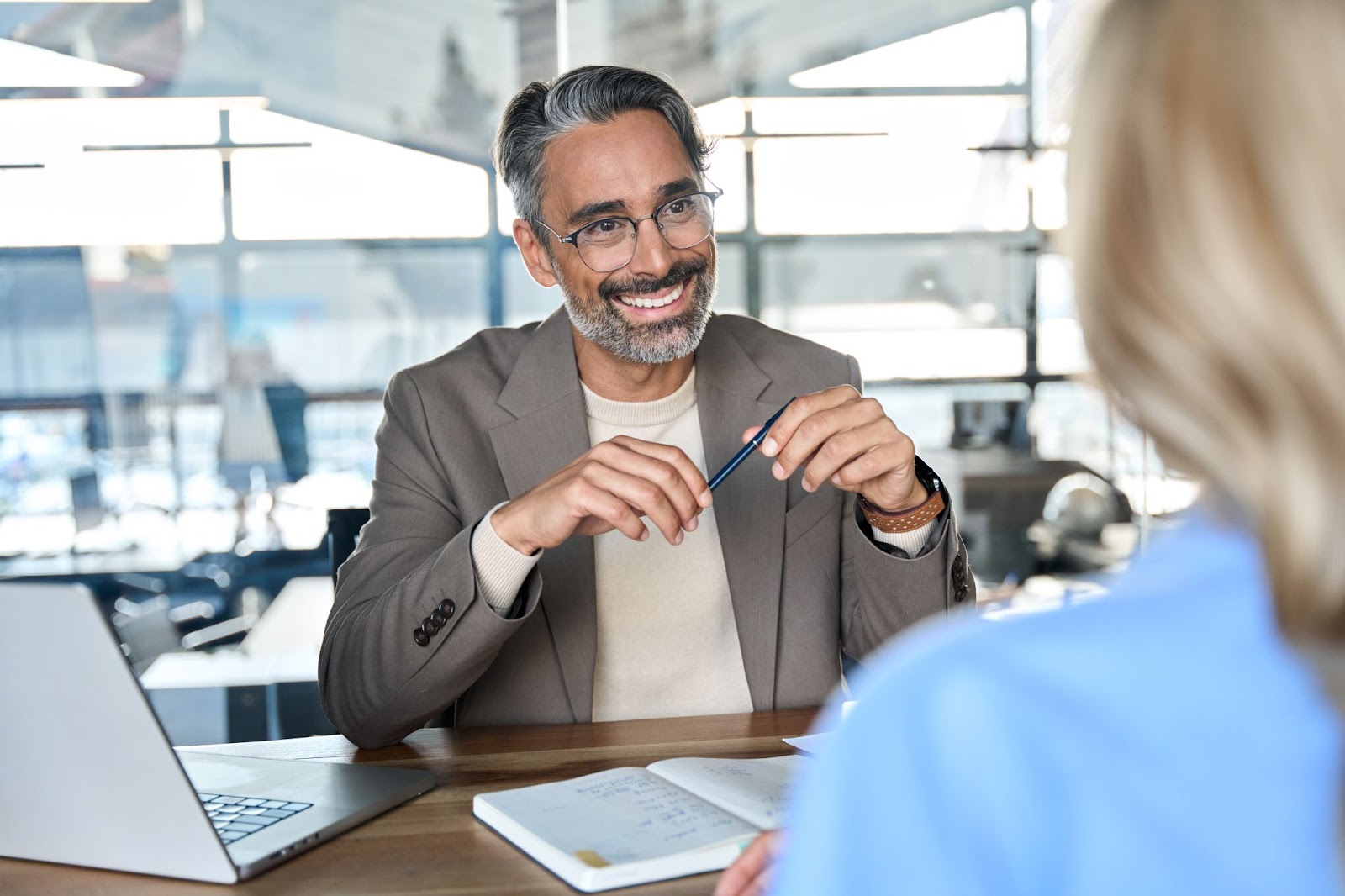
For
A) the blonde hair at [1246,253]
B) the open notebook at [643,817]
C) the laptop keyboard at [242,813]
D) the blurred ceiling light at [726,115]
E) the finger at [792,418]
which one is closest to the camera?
the blonde hair at [1246,253]

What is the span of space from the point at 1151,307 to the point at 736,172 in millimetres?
3437

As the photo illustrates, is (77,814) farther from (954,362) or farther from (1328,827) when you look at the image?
(954,362)

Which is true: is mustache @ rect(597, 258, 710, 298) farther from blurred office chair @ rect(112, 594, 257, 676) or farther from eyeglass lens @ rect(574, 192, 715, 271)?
blurred office chair @ rect(112, 594, 257, 676)

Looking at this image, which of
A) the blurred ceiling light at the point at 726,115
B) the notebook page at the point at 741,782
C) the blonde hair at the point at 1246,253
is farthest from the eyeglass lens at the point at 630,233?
the blurred ceiling light at the point at 726,115

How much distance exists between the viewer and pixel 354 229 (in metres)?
3.65

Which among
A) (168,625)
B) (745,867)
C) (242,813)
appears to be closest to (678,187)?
(242,813)

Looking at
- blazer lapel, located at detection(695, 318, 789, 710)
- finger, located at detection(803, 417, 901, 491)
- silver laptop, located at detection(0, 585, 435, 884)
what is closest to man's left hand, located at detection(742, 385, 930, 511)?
finger, located at detection(803, 417, 901, 491)

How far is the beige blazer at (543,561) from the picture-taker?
1.54 meters

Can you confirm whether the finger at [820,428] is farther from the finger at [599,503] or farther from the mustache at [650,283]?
the mustache at [650,283]

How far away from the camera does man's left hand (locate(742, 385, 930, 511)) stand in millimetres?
1537

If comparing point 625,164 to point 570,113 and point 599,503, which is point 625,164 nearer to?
point 570,113

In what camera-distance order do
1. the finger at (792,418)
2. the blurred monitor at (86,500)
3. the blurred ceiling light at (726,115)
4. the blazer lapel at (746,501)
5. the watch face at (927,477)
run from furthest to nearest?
the blurred ceiling light at (726,115)
the blurred monitor at (86,500)
the blazer lapel at (746,501)
the watch face at (927,477)
the finger at (792,418)

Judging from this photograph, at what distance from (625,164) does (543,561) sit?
628mm

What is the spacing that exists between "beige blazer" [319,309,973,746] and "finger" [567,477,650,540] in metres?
0.15
